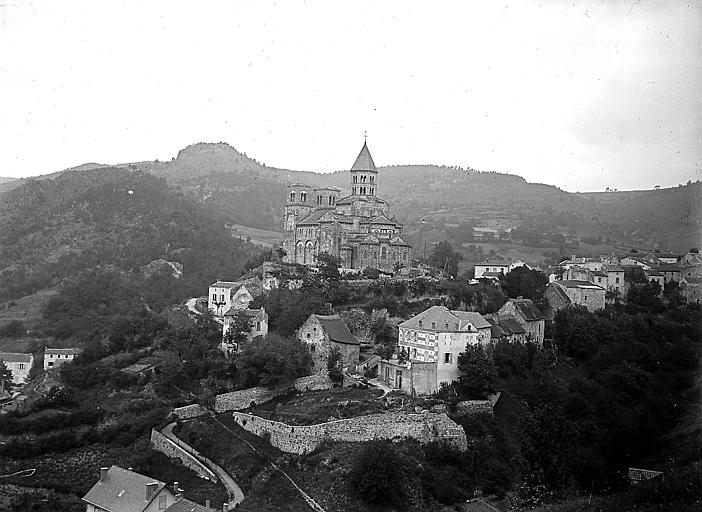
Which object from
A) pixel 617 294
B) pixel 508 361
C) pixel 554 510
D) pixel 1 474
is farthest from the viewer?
pixel 617 294

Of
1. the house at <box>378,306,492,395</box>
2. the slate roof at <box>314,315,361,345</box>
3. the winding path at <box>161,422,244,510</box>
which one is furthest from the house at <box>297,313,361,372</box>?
the winding path at <box>161,422,244,510</box>

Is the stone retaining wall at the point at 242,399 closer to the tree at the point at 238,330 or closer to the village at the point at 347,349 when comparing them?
the village at the point at 347,349

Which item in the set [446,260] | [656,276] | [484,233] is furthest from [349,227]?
[484,233]

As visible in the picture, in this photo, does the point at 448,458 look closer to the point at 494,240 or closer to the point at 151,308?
the point at 151,308

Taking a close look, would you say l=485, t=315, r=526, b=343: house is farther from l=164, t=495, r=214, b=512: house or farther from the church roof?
l=164, t=495, r=214, b=512: house

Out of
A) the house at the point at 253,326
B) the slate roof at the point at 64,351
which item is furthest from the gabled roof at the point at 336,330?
the slate roof at the point at 64,351

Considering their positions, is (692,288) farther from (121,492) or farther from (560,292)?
(121,492)

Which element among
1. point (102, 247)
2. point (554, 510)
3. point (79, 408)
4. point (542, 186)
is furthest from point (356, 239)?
point (542, 186)
